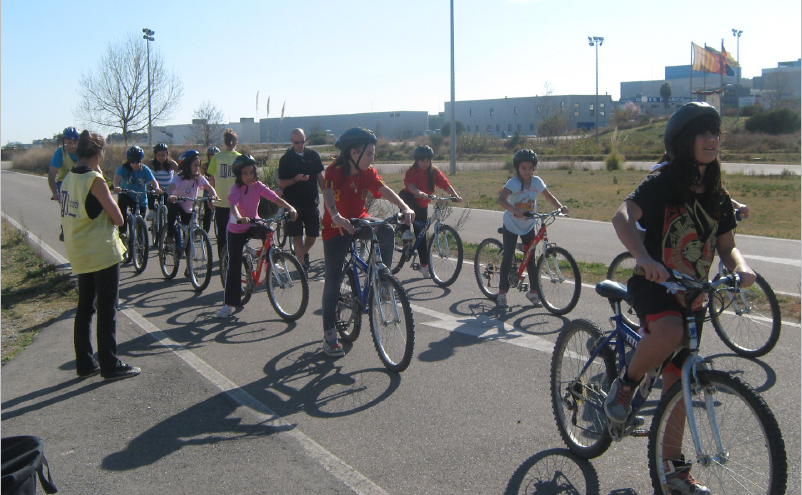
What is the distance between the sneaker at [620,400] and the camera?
3501 millimetres

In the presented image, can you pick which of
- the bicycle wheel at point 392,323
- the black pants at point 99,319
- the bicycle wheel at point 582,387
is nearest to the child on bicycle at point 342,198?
the bicycle wheel at point 392,323

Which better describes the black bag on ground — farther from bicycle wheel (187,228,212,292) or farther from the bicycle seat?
bicycle wheel (187,228,212,292)

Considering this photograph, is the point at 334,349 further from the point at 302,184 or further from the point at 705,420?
the point at 302,184

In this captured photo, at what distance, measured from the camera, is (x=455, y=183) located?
2972cm

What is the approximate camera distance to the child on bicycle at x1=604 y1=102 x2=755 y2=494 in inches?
126

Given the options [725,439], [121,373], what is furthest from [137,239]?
[725,439]

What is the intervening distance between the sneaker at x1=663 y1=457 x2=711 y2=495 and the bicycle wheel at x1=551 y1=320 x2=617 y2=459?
0.61 m

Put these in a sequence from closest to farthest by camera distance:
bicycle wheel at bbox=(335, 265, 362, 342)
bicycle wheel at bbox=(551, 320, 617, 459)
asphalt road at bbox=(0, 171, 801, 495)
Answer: bicycle wheel at bbox=(551, 320, 617, 459), asphalt road at bbox=(0, 171, 801, 495), bicycle wheel at bbox=(335, 265, 362, 342)

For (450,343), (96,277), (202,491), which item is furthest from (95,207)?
(450,343)

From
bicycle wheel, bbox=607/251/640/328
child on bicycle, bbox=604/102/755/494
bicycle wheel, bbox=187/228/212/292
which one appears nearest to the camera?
child on bicycle, bbox=604/102/755/494

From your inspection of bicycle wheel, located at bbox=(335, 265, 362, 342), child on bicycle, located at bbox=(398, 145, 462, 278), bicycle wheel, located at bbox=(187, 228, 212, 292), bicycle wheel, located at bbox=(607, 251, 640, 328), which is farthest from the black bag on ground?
child on bicycle, located at bbox=(398, 145, 462, 278)

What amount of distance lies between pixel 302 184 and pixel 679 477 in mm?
7358

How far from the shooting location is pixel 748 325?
241 inches

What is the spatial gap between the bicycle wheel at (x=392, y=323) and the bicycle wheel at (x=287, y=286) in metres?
1.67
